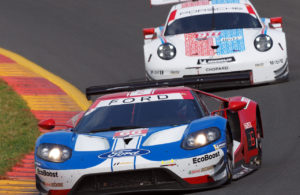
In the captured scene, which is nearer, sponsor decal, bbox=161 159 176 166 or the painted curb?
sponsor decal, bbox=161 159 176 166

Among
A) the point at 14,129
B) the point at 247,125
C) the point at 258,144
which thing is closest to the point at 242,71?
the point at 14,129

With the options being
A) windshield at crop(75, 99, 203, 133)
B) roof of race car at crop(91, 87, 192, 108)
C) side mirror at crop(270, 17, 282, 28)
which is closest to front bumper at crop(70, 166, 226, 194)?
windshield at crop(75, 99, 203, 133)

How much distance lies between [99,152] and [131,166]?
1.30 ft

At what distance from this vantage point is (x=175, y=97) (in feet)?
28.6

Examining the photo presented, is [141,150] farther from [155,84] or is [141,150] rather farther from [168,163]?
[155,84]

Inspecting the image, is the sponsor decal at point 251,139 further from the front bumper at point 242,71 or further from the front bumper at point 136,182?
the front bumper at point 242,71

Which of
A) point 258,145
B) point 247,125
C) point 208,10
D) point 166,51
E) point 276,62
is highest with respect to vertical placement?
point 208,10

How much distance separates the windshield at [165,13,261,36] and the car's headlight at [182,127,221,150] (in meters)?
6.99

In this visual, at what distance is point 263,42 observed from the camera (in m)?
14.0

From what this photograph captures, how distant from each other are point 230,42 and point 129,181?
270 inches

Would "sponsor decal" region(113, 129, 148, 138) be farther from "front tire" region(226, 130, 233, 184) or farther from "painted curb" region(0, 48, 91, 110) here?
"painted curb" region(0, 48, 91, 110)

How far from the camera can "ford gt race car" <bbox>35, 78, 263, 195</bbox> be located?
7.40m

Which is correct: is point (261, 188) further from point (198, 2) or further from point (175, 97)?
point (198, 2)

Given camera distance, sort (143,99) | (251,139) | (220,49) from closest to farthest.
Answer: (143,99), (251,139), (220,49)
